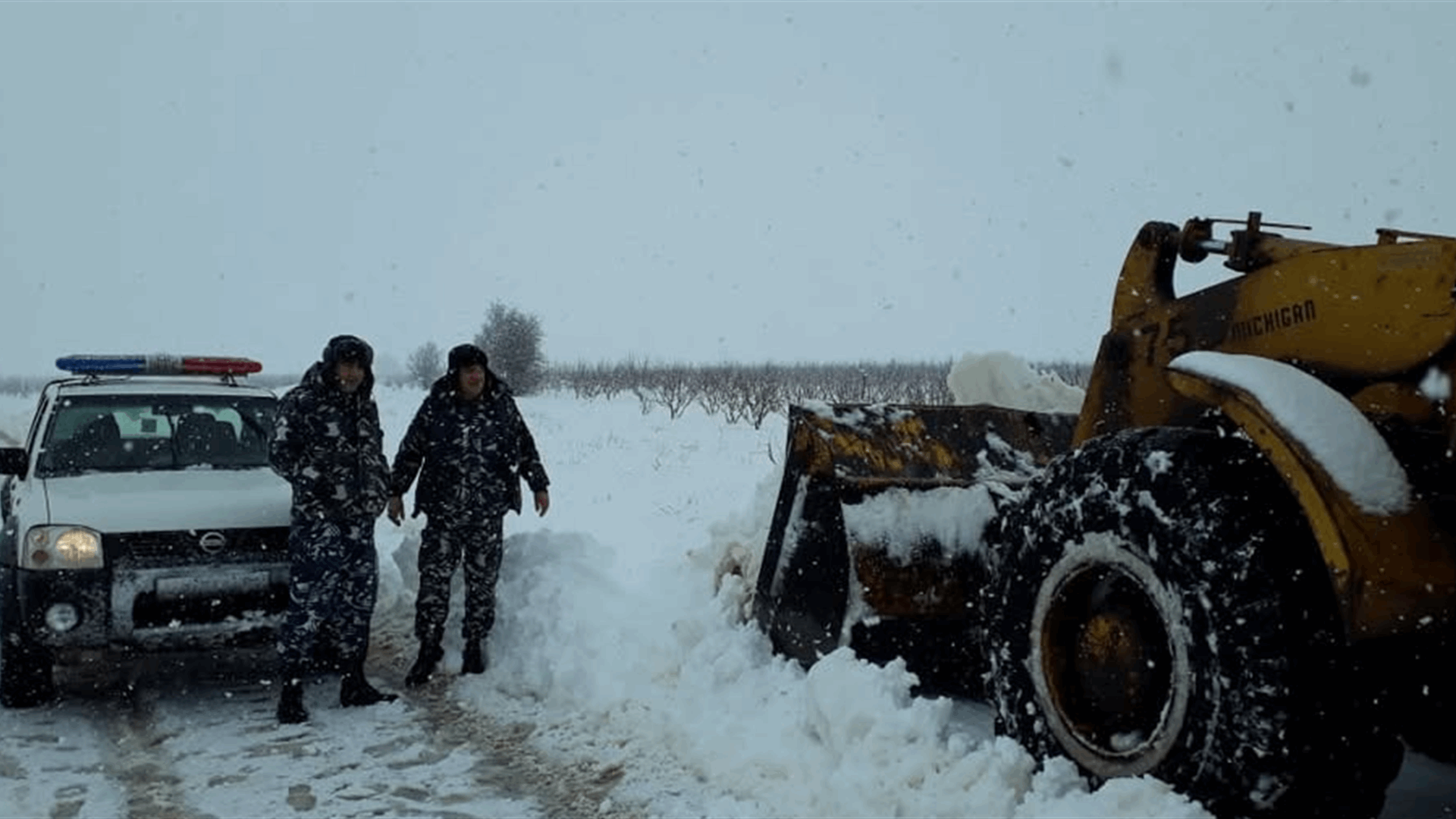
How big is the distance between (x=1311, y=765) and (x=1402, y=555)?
534 millimetres

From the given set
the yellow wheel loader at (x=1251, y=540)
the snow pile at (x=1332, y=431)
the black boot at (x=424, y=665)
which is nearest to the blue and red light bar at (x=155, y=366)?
the black boot at (x=424, y=665)

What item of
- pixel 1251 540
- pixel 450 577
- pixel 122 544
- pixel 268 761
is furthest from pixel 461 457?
pixel 1251 540

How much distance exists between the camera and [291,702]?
5.33 metres

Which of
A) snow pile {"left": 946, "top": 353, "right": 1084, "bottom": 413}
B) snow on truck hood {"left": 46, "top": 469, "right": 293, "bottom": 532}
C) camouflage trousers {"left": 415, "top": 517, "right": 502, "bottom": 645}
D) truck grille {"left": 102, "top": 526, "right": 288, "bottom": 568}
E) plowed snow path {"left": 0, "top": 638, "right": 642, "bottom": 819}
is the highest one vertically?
snow pile {"left": 946, "top": 353, "right": 1084, "bottom": 413}

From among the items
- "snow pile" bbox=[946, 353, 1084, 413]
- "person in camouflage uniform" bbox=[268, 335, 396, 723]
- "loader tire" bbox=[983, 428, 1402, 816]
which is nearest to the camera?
"loader tire" bbox=[983, 428, 1402, 816]

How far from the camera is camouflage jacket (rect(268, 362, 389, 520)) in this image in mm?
5465

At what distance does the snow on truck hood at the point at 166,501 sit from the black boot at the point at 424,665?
3.11 feet

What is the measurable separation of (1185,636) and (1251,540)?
30 cm

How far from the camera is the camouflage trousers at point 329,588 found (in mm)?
5418

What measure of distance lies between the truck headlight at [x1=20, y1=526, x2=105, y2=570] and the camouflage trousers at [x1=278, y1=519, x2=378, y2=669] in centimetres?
84

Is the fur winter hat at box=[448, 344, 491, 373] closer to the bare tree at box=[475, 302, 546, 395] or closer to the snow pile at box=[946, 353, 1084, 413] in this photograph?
the snow pile at box=[946, 353, 1084, 413]

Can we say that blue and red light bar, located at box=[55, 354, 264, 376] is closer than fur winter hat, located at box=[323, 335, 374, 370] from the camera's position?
No

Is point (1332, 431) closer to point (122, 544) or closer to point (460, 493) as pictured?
point (460, 493)

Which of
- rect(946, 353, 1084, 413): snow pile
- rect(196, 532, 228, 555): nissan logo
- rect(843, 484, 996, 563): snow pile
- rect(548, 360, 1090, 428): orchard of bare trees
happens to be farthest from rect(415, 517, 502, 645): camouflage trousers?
rect(548, 360, 1090, 428): orchard of bare trees
